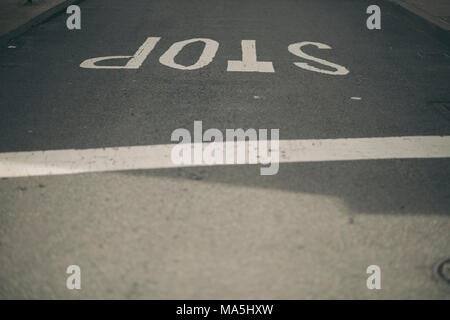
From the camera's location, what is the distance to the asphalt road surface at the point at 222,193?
9.34 ft

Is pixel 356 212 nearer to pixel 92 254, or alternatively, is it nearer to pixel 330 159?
pixel 330 159

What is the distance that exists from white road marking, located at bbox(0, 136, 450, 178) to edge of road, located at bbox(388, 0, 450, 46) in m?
4.82

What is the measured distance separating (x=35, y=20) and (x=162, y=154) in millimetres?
6745

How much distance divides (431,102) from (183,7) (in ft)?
25.9

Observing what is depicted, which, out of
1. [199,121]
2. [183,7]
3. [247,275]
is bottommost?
[247,275]

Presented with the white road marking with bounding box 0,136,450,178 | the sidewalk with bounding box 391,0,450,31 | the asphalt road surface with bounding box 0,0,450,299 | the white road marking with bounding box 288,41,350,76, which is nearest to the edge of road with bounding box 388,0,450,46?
the sidewalk with bounding box 391,0,450,31

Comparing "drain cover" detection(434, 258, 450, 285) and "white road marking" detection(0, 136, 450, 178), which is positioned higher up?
"white road marking" detection(0, 136, 450, 178)

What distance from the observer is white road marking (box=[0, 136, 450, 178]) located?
13.2ft

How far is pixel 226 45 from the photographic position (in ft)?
26.9

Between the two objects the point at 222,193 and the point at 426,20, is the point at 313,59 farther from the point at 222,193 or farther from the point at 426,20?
the point at 222,193

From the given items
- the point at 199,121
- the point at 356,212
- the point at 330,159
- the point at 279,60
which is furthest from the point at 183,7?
the point at 356,212

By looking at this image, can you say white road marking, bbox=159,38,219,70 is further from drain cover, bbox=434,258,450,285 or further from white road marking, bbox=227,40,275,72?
drain cover, bbox=434,258,450,285

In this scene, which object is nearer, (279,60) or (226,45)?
(279,60)

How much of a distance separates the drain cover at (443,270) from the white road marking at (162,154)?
4.76 ft
